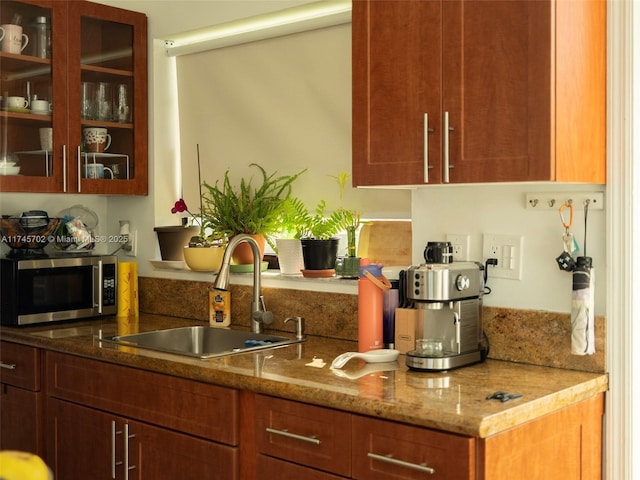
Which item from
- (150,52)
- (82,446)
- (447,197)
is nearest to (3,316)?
(82,446)

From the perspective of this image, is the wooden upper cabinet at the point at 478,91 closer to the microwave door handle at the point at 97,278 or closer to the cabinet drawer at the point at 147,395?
the cabinet drawer at the point at 147,395

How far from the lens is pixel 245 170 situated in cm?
344

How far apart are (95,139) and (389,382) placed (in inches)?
74.6

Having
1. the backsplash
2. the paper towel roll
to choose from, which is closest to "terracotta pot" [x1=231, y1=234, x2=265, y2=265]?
the backsplash

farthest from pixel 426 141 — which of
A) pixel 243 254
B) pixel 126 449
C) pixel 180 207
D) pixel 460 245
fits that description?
pixel 180 207

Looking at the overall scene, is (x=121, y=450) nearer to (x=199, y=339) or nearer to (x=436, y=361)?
(x=199, y=339)

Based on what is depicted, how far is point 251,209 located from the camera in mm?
3252

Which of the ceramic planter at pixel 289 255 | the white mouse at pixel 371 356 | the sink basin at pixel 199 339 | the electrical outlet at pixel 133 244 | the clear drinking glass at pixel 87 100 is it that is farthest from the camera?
the electrical outlet at pixel 133 244

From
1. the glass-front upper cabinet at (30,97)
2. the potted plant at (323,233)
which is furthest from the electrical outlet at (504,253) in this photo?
the glass-front upper cabinet at (30,97)

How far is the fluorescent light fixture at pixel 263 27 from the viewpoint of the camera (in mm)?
3023

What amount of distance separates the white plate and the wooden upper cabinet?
51.7 inches

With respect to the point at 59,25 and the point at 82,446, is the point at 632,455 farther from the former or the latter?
the point at 59,25

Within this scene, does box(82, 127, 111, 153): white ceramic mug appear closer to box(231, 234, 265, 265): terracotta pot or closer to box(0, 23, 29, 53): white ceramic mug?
box(0, 23, 29, 53): white ceramic mug

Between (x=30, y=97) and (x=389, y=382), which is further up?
(x=30, y=97)
